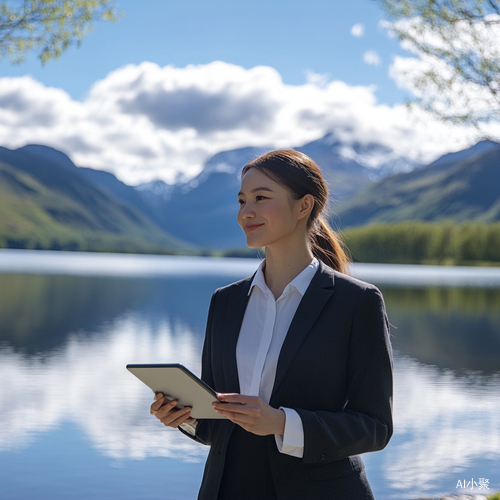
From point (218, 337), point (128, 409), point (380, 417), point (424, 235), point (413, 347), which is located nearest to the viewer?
point (380, 417)

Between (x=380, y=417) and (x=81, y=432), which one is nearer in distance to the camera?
(x=380, y=417)

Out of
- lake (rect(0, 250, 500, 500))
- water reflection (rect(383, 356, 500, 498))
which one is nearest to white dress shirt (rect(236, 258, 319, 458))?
lake (rect(0, 250, 500, 500))

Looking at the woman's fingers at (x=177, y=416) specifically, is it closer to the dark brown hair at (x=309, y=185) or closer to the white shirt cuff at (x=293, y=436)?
the white shirt cuff at (x=293, y=436)

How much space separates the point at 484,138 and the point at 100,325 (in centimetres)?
1970

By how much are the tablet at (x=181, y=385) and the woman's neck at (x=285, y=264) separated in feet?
2.27

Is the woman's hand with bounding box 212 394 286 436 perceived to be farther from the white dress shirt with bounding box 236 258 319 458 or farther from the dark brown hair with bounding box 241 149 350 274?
the dark brown hair with bounding box 241 149 350 274

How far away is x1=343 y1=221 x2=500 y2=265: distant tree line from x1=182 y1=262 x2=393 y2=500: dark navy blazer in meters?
161

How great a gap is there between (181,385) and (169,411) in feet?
0.86

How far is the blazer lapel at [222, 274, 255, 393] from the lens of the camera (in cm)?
307

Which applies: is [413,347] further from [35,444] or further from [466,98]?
[35,444]

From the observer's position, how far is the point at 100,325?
26891mm

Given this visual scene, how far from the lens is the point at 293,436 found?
8.72 feet

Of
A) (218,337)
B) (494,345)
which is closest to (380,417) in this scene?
(218,337)

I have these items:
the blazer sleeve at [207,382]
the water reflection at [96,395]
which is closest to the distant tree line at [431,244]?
the water reflection at [96,395]
